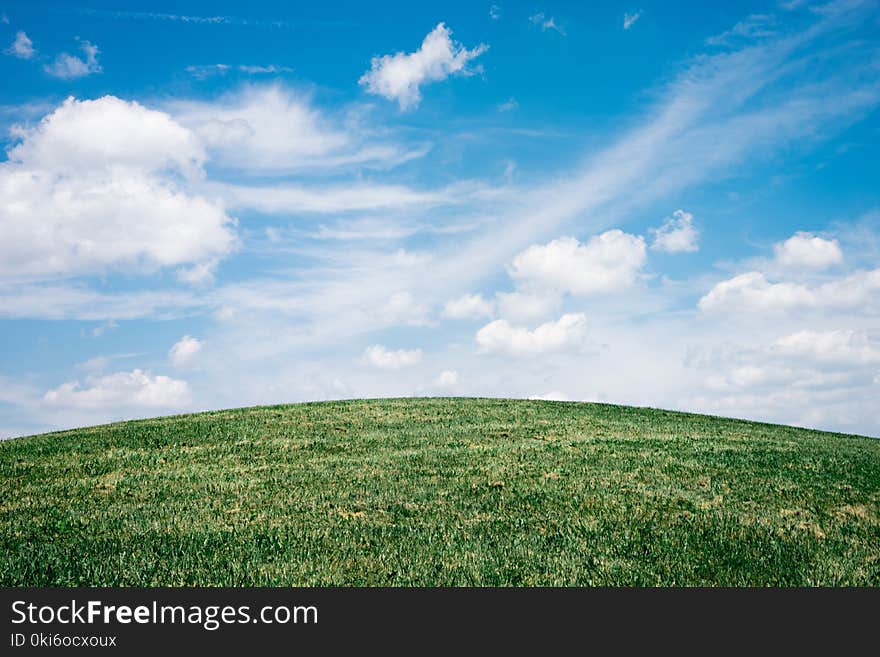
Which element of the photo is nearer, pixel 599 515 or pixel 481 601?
pixel 481 601

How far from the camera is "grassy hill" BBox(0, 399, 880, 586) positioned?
9.61m

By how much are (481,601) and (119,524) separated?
8219 mm

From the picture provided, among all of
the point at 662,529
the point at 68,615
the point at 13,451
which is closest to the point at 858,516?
the point at 662,529

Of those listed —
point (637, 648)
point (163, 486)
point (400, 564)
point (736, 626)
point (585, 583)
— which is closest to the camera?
point (637, 648)

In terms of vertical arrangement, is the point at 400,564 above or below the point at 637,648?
above

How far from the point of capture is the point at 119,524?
12461 mm

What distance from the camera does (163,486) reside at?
16109 millimetres

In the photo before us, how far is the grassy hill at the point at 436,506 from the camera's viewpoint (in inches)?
378

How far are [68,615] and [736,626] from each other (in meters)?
7.74

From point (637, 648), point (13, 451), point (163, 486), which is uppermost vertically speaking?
point (13, 451)

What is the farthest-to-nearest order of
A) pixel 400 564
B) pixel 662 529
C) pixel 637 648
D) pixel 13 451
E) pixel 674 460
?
pixel 13 451, pixel 674 460, pixel 662 529, pixel 400 564, pixel 637 648

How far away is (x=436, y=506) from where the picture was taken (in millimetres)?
13359

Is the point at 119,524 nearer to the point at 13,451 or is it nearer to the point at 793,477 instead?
the point at 13,451

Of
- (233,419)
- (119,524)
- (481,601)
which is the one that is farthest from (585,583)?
(233,419)
